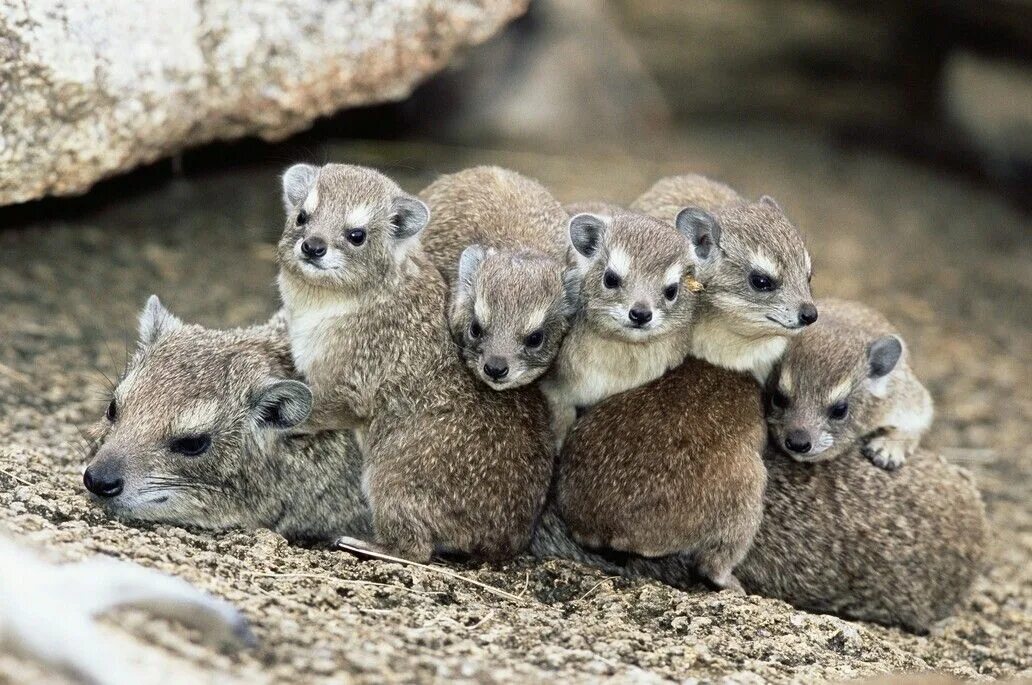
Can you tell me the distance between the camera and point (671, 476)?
215 inches

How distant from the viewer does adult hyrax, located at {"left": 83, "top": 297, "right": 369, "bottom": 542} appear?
5336 millimetres

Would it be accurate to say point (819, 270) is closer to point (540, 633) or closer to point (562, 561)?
point (562, 561)

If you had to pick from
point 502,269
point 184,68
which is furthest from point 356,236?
point 184,68

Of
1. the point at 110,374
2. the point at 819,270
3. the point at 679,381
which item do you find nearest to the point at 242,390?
the point at 110,374

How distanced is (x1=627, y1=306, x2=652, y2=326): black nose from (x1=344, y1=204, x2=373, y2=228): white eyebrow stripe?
1380 mm

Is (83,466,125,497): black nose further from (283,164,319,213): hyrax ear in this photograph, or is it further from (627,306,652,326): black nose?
(627,306,652,326): black nose

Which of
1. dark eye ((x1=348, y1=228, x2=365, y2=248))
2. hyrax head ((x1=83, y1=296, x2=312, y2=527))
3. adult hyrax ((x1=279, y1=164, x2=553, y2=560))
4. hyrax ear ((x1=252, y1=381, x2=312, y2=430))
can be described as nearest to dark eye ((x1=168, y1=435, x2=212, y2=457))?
hyrax head ((x1=83, y1=296, x2=312, y2=527))

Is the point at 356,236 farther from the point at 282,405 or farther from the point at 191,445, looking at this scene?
the point at 191,445

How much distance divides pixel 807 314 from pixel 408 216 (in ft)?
6.64

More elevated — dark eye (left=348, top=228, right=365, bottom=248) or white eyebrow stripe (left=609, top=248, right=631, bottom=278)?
white eyebrow stripe (left=609, top=248, right=631, bottom=278)

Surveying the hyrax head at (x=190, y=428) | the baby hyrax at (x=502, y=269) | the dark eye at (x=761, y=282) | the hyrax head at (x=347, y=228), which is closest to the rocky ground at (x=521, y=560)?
the hyrax head at (x=190, y=428)

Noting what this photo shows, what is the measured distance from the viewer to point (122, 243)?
8.44 metres

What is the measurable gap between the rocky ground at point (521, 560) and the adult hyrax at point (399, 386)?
0.28 meters

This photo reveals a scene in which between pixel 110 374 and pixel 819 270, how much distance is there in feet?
19.4
